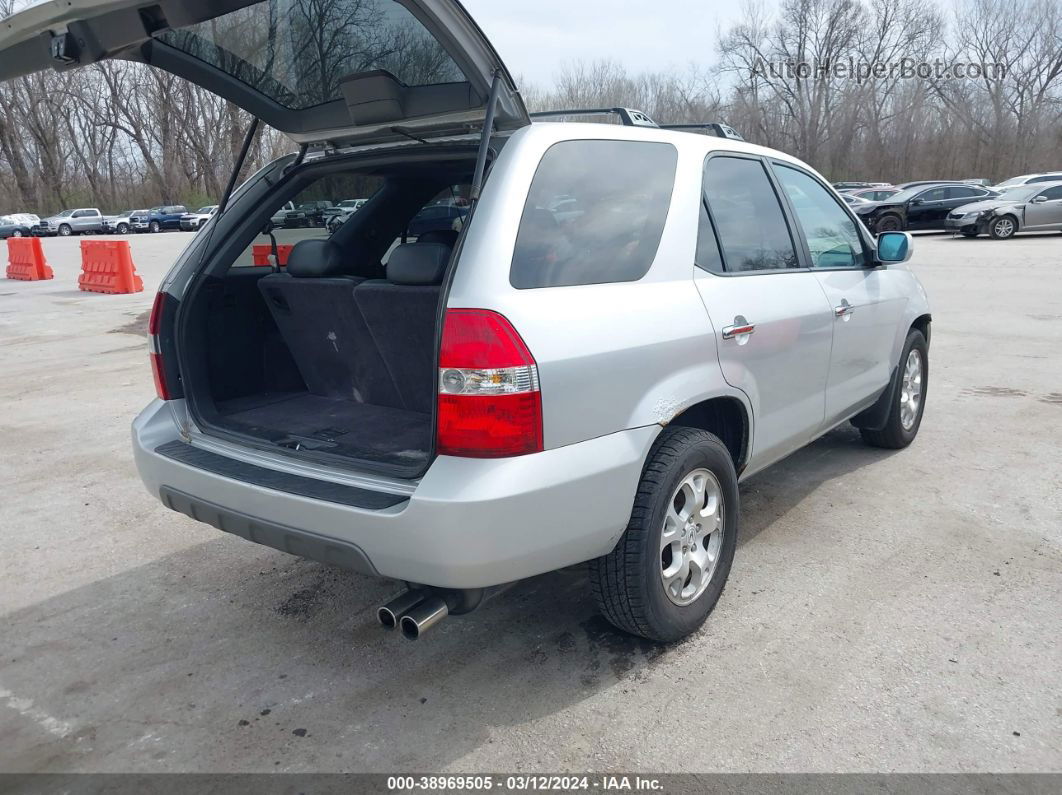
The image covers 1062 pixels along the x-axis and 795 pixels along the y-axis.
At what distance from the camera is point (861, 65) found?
188ft

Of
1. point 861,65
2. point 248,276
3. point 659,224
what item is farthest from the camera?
point 861,65

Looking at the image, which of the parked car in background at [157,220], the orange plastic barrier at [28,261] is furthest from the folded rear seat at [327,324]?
the parked car in background at [157,220]

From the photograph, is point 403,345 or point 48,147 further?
point 48,147

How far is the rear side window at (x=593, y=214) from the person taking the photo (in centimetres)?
259

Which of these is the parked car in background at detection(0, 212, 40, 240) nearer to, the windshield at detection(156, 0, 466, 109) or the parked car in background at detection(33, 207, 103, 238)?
the parked car in background at detection(33, 207, 103, 238)

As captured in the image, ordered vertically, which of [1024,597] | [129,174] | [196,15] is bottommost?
[1024,597]

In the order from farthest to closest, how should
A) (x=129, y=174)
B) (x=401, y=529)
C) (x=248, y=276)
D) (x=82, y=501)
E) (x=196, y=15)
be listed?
(x=129, y=174) → (x=82, y=501) → (x=248, y=276) → (x=196, y=15) → (x=401, y=529)

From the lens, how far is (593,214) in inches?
110

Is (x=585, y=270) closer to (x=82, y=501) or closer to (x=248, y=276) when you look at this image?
(x=248, y=276)

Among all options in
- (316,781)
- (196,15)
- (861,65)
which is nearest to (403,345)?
(196,15)

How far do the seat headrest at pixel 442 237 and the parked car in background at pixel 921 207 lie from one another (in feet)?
78.1

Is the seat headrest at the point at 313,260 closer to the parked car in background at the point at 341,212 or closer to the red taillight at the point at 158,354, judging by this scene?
the parked car in background at the point at 341,212

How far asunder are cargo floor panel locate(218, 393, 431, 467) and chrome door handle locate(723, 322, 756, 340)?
3.88 ft

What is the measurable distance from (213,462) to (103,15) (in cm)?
150
